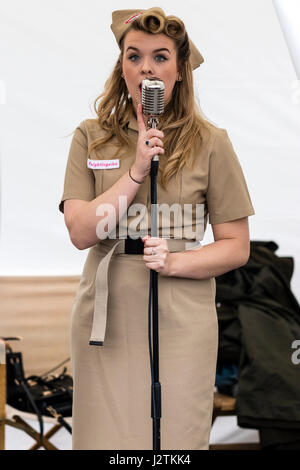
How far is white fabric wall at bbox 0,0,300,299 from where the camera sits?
118 inches

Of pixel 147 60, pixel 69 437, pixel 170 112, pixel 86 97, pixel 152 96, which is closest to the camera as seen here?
pixel 152 96

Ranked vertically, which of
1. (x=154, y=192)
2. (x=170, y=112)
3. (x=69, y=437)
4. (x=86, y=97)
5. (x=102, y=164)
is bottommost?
(x=69, y=437)

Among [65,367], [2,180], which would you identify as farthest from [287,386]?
[2,180]

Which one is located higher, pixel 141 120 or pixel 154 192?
pixel 141 120

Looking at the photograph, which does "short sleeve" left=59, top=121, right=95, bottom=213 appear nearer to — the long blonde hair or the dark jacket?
the long blonde hair

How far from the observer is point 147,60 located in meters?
1.39

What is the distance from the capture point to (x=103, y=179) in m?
1.47

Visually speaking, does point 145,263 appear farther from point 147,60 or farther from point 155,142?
point 147,60

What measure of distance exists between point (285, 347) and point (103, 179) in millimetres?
1428

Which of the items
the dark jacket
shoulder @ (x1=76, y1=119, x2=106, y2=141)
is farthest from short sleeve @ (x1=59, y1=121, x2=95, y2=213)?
the dark jacket

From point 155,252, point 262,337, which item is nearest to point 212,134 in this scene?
point 155,252

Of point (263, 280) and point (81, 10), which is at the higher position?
point (81, 10)

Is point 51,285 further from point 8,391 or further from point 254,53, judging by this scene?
point 254,53

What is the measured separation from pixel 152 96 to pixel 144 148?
0.10 meters
